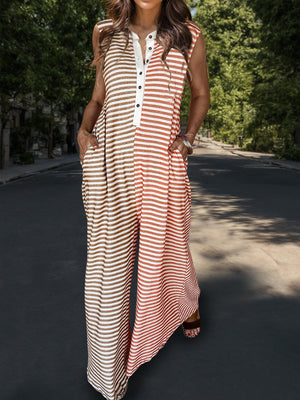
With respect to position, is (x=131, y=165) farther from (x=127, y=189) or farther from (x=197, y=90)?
(x=197, y=90)

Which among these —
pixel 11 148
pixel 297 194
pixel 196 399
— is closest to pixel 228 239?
pixel 196 399

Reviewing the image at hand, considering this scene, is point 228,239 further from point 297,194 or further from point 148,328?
point 297,194

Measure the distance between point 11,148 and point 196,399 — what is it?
27.8 meters

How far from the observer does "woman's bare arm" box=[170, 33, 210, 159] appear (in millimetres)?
2633

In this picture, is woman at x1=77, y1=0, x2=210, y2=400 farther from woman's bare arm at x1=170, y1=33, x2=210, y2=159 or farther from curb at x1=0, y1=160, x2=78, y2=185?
curb at x1=0, y1=160, x2=78, y2=185

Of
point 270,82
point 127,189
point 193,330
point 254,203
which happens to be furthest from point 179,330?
point 270,82

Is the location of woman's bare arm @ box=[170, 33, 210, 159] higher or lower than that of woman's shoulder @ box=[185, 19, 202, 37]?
lower

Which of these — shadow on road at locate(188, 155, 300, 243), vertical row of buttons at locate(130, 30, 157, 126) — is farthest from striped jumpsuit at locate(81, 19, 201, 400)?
shadow on road at locate(188, 155, 300, 243)

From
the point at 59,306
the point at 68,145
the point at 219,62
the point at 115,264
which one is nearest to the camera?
the point at 115,264

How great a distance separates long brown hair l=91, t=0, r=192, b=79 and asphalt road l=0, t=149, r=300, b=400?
1742mm

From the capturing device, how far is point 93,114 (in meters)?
2.76

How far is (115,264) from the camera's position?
8.39 ft

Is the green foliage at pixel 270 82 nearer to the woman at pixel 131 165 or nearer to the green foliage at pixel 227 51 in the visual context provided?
the green foliage at pixel 227 51

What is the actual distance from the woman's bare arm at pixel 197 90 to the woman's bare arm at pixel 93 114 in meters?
0.42
